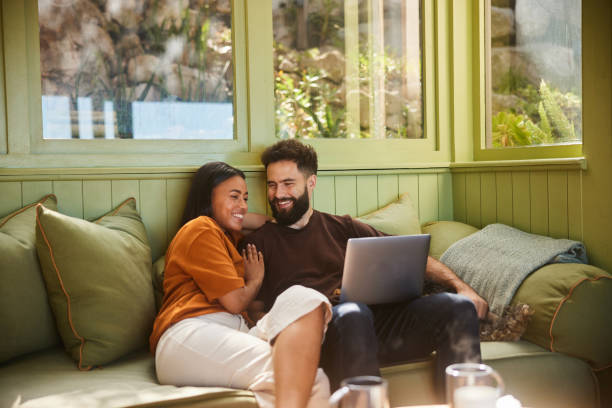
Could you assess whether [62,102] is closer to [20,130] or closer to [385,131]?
[20,130]

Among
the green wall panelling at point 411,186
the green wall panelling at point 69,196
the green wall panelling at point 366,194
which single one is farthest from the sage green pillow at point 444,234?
the green wall panelling at point 69,196

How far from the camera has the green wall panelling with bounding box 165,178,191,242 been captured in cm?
234

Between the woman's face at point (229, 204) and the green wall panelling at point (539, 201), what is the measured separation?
131 centimetres

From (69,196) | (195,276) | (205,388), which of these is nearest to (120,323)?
(195,276)

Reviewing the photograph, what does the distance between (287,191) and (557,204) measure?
116 centimetres

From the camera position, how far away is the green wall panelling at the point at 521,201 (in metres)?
2.44

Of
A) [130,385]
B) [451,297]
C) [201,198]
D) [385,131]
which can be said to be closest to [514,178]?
[385,131]

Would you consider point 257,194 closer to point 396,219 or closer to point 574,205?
point 396,219

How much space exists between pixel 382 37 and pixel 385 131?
0.52 m

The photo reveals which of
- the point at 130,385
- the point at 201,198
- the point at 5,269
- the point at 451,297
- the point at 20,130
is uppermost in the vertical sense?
the point at 20,130

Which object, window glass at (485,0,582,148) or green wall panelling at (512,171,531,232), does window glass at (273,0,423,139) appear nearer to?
window glass at (485,0,582,148)

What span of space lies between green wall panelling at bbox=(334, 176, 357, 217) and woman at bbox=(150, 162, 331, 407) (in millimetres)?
730

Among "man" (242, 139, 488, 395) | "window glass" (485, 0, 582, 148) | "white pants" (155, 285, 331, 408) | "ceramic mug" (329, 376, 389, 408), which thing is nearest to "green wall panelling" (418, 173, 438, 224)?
"window glass" (485, 0, 582, 148)

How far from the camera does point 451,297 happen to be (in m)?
1.83
